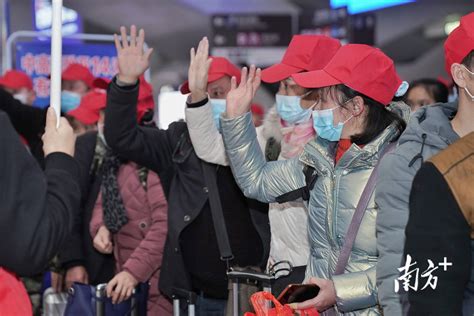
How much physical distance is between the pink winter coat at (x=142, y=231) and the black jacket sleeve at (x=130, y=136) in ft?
0.57

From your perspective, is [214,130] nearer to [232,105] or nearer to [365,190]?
[232,105]

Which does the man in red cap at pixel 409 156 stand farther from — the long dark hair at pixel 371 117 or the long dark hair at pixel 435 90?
the long dark hair at pixel 435 90

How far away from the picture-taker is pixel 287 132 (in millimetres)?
4895

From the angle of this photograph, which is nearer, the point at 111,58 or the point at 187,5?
the point at 111,58

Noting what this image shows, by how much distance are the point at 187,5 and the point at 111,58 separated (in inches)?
320

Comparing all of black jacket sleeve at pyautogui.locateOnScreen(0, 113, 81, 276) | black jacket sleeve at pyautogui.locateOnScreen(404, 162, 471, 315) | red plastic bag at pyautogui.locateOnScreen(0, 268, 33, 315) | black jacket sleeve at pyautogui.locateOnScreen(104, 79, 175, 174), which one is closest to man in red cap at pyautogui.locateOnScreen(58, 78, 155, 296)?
black jacket sleeve at pyautogui.locateOnScreen(104, 79, 175, 174)

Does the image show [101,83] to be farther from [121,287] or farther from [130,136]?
[121,287]

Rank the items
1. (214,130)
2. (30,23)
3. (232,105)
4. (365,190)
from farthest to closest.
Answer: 1. (30,23)
2. (214,130)
3. (232,105)
4. (365,190)

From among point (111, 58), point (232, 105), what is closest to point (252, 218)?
point (232, 105)

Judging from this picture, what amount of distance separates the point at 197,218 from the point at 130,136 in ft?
1.97

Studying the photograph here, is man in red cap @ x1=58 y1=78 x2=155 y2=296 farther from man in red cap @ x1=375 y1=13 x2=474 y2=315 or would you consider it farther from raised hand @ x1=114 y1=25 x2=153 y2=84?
man in red cap @ x1=375 y1=13 x2=474 y2=315

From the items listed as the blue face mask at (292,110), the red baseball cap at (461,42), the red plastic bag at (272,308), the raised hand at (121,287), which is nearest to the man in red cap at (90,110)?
the raised hand at (121,287)

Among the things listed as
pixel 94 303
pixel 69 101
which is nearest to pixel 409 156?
pixel 94 303

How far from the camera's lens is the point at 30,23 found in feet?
55.3
